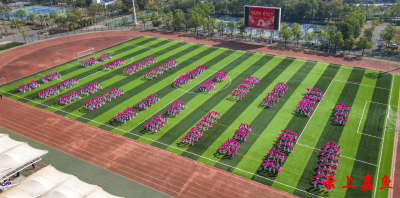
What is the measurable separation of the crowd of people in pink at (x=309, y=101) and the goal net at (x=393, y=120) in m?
11.5

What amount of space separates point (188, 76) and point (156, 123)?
2109 cm

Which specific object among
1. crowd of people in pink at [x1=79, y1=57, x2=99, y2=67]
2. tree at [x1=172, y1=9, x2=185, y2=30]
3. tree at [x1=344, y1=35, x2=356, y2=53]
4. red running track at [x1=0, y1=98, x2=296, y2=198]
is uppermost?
tree at [x1=172, y1=9, x2=185, y2=30]

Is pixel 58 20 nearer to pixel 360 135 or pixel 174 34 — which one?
pixel 174 34

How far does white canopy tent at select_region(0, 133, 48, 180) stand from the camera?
36.8 meters

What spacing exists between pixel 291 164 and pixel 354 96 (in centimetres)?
2650

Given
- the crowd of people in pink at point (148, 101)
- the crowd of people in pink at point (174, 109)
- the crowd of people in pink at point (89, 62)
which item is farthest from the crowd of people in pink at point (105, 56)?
the crowd of people in pink at point (174, 109)

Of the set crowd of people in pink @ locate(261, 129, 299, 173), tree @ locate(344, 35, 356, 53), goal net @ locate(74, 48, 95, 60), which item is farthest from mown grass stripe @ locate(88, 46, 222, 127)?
tree @ locate(344, 35, 356, 53)

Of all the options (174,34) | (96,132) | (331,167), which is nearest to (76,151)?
(96,132)

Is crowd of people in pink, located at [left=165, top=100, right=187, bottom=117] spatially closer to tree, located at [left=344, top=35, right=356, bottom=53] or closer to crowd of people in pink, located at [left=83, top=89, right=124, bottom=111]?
crowd of people in pink, located at [left=83, top=89, right=124, bottom=111]

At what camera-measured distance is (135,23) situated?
11625cm

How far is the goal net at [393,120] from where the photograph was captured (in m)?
49.8

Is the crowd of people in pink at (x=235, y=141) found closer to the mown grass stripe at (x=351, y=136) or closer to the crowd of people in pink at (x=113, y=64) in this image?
the mown grass stripe at (x=351, y=136)

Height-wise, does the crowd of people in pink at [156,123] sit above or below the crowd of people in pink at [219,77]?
below

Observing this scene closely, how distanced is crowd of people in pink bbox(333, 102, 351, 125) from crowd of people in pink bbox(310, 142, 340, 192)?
8183 mm
